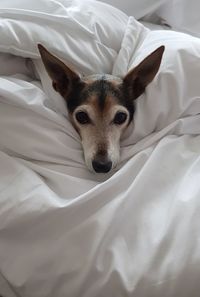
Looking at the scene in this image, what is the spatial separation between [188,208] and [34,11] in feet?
2.34

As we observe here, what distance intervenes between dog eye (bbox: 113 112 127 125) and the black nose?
15 centimetres

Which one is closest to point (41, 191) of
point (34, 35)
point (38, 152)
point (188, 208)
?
point (38, 152)

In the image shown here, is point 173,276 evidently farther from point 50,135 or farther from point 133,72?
point 133,72

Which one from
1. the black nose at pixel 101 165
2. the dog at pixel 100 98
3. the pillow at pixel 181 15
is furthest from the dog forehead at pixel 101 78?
the pillow at pixel 181 15

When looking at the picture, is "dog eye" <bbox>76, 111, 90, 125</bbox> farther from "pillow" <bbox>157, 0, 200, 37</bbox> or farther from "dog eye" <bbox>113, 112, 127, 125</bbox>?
"pillow" <bbox>157, 0, 200, 37</bbox>

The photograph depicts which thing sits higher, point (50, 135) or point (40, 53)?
point (40, 53)

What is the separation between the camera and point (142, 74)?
1.20 metres

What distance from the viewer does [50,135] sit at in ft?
3.64

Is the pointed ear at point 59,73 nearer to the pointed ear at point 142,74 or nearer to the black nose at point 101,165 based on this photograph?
the pointed ear at point 142,74

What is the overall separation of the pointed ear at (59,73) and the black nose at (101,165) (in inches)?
10.0

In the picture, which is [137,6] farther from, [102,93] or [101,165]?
[101,165]

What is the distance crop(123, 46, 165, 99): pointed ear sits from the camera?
1.16m

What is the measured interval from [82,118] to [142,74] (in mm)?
207

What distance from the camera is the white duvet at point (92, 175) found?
0.93 meters
